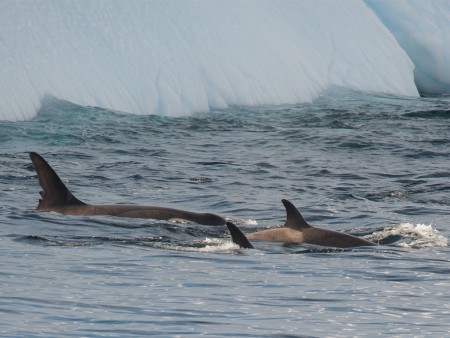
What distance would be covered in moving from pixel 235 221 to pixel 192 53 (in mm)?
9191

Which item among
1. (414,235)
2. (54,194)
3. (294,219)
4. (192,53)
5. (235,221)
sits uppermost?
(192,53)

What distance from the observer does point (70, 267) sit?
935 cm

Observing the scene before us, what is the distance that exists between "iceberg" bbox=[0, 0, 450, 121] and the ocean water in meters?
0.43

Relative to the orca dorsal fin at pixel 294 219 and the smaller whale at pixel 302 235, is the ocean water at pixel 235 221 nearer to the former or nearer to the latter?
the smaller whale at pixel 302 235

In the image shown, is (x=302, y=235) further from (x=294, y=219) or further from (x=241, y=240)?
(x=241, y=240)

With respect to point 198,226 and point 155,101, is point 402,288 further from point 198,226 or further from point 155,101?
point 155,101

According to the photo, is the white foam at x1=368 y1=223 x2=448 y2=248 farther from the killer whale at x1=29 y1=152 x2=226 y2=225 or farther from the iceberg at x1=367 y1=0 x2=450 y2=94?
the iceberg at x1=367 y1=0 x2=450 y2=94

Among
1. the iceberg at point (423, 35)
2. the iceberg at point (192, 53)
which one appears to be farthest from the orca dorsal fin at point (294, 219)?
the iceberg at point (423, 35)

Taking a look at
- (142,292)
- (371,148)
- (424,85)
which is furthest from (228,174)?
(424,85)

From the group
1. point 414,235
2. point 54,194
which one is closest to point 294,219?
point 414,235

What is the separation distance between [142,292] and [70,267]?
110 cm

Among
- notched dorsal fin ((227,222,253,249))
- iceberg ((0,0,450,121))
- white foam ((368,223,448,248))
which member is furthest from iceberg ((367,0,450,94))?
notched dorsal fin ((227,222,253,249))

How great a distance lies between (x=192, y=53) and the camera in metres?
21.9

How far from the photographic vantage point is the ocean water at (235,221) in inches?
305
